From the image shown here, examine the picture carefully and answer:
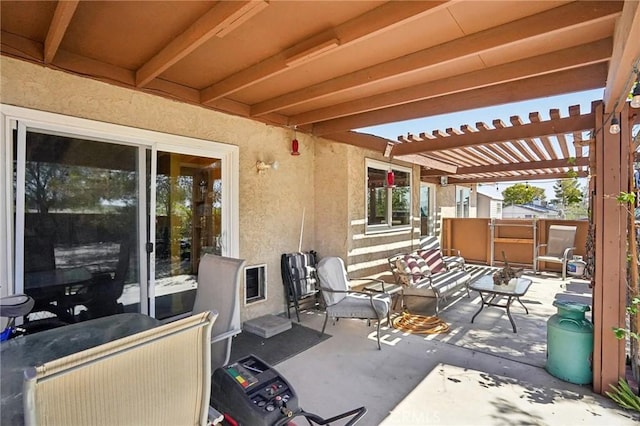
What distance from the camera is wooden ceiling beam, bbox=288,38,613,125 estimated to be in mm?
2445

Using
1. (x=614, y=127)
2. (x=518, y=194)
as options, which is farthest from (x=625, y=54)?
(x=518, y=194)

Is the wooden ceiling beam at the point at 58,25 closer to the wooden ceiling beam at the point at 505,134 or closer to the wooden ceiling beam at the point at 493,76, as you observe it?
the wooden ceiling beam at the point at 493,76

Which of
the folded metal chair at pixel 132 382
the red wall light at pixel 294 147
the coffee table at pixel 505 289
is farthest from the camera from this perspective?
the red wall light at pixel 294 147

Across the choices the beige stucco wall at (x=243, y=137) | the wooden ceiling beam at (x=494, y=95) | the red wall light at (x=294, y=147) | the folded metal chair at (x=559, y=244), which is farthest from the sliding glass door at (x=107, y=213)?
the folded metal chair at (x=559, y=244)

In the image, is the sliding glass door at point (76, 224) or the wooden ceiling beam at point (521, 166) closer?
the sliding glass door at point (76, 224)

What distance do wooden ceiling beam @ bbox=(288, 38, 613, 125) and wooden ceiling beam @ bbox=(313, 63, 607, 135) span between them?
16.4 inches

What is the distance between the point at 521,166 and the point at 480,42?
5.54m

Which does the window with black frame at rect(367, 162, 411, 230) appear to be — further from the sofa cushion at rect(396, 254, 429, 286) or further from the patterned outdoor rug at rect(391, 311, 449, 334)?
the patterned outdoor rug at rect(391, 311, 449, 334)

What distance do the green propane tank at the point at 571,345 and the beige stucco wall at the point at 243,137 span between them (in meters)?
3.22

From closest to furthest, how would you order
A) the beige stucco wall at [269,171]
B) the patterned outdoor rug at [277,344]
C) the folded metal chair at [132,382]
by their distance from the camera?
the folded metal chair at [132,382]
the beige stucco wall at [269,171]
the patterned outdoor rug at [277,344]

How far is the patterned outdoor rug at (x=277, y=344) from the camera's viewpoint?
327 cm

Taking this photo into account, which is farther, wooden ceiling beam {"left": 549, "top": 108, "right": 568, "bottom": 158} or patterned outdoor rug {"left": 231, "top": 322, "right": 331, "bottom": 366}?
wooden ceiling beam {"left": 549, "top": 108, "right": 568, "bottom": 158}

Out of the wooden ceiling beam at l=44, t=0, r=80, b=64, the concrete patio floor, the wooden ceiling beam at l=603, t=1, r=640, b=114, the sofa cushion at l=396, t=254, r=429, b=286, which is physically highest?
the wooden ceiling beam at l=44, t=0, r=80, b=64

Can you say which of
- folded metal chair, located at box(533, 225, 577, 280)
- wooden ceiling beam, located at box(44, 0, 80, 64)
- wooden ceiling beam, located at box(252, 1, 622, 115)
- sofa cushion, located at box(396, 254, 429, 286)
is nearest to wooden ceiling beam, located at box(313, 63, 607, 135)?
wooden ceiling beam, located at box(252, 1, 622, 115)
